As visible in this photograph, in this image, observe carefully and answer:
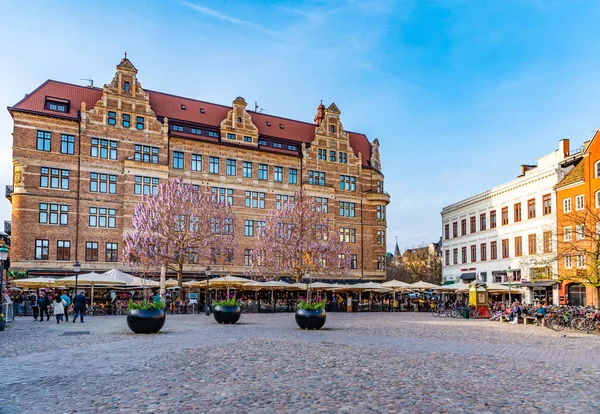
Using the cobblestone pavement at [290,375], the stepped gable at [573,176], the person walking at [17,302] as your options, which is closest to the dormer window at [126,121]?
the person walking at [17,302]

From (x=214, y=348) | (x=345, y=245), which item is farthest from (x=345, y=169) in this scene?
(x=214, y=348)

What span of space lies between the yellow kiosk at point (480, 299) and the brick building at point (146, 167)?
69.7 ft

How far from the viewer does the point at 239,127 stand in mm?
56125

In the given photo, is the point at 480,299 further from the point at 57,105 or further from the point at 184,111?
the point at 57,105

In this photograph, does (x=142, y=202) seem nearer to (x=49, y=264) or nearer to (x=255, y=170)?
(x=49, y=264)

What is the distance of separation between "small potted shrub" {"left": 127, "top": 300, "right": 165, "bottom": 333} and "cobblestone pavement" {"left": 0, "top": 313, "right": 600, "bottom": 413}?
1.17m

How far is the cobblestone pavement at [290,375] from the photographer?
28.5 ft

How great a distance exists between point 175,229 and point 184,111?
16.5 metres

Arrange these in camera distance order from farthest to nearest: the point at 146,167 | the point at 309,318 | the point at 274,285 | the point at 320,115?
the point at 320,115, the point at 146,167, the point at 274,285, the point at 309,318

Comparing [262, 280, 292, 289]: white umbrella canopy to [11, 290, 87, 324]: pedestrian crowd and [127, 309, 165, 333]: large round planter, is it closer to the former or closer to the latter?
[11, 290, 87, 324]: pedestrian crowd

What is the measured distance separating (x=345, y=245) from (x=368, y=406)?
50125 millimetres

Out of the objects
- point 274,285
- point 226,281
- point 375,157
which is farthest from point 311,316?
point 375,157

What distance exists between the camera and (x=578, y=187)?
41500 mm

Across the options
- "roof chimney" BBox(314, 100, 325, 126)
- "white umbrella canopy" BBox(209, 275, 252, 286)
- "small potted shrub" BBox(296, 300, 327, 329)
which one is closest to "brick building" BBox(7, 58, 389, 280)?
"roof chimney" BBox(314, 100, 325, 126)
